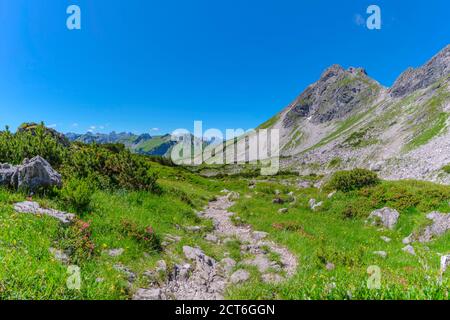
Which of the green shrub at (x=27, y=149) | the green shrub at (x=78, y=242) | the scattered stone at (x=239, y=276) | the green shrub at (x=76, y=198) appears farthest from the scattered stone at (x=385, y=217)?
the green shrub at (x=27, y=149)

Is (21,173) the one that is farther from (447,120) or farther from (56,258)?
(447,120)

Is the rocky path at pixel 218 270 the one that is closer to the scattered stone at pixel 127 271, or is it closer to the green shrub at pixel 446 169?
Answer: the scattered stone at pixel 127 271

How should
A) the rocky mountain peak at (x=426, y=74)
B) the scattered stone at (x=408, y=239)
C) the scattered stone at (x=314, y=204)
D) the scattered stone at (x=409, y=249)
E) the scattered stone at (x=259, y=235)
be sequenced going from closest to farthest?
1. the scattered stone at (x=409, y=249)
2. the scattered stone at (x=408, y=239)
3. the scattered stone at (x=259, y=235)
4. the scattered stone at (x=314, y=204)
5. the rocky mountain peak at (x=426, y=74)

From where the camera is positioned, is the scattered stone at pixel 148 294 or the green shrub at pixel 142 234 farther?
the green shrub at pixel 142 234

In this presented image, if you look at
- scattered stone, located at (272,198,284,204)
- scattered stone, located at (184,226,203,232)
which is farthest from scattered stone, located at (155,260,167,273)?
scattered stone, located at (272,198,284,204)

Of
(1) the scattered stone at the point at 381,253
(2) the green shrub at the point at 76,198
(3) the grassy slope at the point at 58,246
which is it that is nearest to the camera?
(3) the grassy slope at the point at 58,246

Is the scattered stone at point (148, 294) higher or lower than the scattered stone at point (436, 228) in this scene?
lower

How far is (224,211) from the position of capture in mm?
20500

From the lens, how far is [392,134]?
268 feet

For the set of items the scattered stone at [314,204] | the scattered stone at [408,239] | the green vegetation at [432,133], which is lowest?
the scattered stone at [408,239]

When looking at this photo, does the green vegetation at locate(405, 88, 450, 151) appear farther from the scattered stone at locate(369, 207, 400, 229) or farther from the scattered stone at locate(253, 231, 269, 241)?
the scattered stone at locate(253, 231, 269, 241)

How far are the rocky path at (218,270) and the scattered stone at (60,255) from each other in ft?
6.91

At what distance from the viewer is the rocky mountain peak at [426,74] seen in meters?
139

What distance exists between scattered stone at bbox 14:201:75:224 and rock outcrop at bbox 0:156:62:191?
146cm
